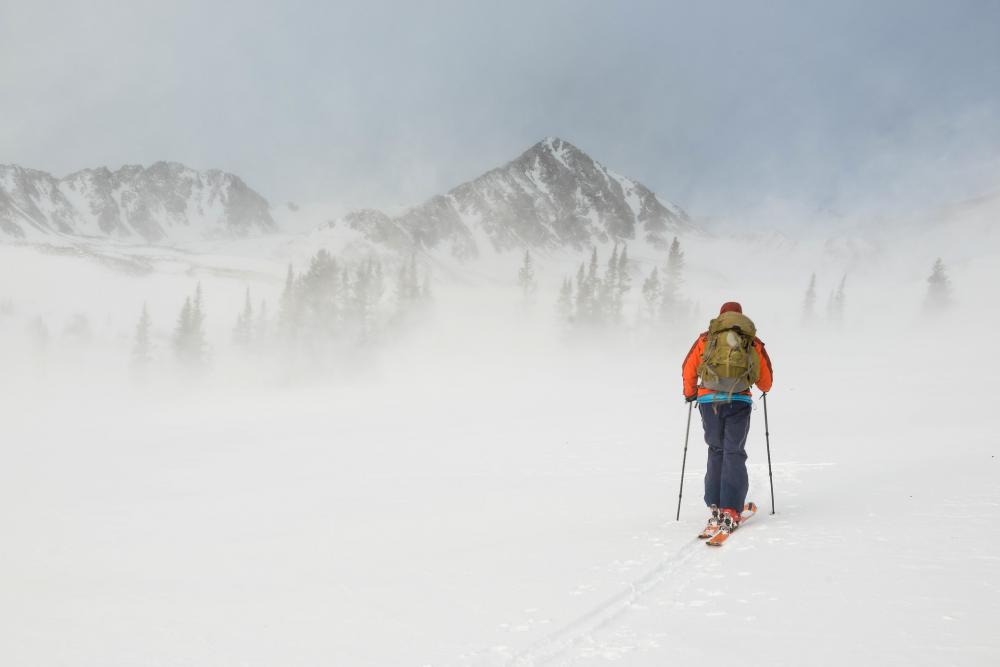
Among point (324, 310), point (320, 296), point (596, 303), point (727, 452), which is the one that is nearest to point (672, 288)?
point (596, 303)

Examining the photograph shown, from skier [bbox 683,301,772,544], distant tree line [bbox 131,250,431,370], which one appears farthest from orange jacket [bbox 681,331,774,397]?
distant tree line [bbox 131,250,431,370]

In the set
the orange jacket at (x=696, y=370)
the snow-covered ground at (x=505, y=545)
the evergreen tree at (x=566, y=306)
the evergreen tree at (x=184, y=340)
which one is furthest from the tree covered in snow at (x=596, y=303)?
the orange jacket at (x=696, y=370)

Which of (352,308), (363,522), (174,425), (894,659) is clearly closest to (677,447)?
(363,522)

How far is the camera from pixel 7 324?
366ft

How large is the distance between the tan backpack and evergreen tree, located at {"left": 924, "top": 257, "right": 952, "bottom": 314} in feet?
266

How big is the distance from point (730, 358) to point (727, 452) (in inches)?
40.0

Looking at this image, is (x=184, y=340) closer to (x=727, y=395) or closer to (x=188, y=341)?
(x=188, y=341)

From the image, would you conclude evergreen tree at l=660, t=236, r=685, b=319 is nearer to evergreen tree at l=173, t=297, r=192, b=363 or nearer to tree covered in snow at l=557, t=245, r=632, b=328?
tree covered in snow at l=557, t=245, r=632, b=328

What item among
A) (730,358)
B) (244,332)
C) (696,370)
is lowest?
(244,332)

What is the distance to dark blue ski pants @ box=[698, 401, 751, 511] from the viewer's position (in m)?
6.13

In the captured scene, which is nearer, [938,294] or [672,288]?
[938,294]

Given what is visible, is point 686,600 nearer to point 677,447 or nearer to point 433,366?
point 677,447

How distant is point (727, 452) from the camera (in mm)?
6246

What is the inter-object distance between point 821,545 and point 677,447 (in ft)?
30.9
